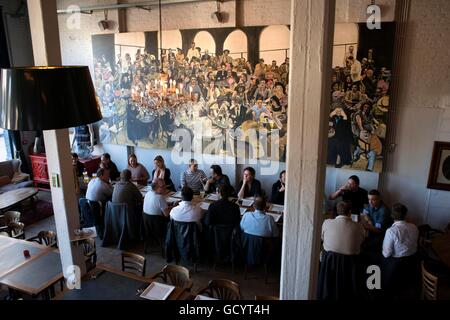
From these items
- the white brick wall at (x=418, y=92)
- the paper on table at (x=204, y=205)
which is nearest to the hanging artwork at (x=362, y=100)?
the white brick wall at (x=418, y=92)

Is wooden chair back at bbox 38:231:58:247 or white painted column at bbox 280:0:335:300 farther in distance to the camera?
wooden chair back at bbox 38:231:58:247

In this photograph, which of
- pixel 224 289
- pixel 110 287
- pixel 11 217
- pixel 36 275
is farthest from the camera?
pixel 11 217

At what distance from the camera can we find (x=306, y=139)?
2.50 meters

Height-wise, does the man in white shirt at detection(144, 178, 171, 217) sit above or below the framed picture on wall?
below

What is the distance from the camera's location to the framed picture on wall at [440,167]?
5980mm

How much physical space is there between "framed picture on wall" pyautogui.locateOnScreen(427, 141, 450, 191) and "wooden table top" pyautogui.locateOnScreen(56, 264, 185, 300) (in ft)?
15.2

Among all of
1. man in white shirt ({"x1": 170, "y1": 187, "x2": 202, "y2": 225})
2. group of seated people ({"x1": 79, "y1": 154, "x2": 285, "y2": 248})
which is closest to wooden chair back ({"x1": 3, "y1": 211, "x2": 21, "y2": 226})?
group of seated people ({"x1": 79, "y1": 154, "x2": 285, "y2": 248})

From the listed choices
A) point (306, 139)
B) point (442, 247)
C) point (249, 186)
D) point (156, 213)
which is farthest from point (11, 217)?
point (442, 247)

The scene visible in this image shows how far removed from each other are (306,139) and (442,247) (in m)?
3.62

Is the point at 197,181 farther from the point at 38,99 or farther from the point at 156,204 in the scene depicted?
the point at 38,99

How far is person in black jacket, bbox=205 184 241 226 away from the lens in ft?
17.6

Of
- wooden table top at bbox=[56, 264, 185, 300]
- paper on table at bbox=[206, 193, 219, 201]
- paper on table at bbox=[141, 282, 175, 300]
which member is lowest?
wooden table top at bbox=[56, 264, 185, 300]

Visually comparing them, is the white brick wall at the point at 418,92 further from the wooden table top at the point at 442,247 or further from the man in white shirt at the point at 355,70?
the wooden table top at the point at 442,247

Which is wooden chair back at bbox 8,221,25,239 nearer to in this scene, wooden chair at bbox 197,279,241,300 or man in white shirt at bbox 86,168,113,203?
man in white shirt at bbox 86,168,113,203
